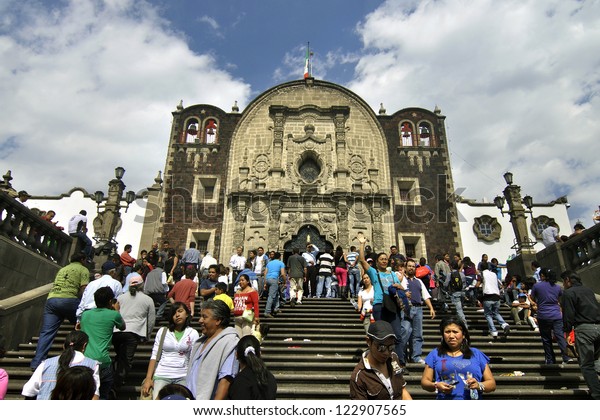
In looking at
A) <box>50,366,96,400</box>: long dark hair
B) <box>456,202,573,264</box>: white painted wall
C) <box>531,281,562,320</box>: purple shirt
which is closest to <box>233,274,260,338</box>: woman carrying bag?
<box>50,366,96,400</box>: long dark hair

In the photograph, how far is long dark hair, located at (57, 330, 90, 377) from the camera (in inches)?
145

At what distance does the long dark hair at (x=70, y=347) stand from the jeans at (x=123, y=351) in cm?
150

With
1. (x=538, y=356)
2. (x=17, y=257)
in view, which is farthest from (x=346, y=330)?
(x=17, y=257)

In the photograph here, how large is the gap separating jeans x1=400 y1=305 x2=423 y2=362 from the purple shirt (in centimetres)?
228

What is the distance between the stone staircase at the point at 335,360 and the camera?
570cm

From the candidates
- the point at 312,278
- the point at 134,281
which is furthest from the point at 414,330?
the point at 312,278

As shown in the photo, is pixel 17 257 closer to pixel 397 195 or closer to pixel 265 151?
pixel 265 151

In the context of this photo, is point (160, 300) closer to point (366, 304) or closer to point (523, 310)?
point (366, 304)

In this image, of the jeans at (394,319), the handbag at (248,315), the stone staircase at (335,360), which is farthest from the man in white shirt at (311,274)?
the jeans at (394,319)

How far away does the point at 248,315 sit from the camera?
6.51 meters

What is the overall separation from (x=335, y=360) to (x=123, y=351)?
3627mm

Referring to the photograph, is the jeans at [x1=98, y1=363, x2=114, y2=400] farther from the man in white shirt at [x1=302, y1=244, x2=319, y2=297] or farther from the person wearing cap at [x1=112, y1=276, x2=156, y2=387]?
the man in white shirt at [x1=302, y1=244, x2=319, y2=297]

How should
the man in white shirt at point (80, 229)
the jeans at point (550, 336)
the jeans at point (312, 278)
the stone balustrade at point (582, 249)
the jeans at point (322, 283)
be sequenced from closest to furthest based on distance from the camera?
the jeans at point (550, 336) < the stone balustrade at point (582, 249) < the man in white shirt at point (80, 229) < the jeans at point (322, 283) < the jeans at point (312, 278)

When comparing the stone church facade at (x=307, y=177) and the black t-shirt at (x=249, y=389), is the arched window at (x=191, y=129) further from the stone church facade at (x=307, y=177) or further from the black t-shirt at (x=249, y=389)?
the black t-shirt at (x=249, y=389)
